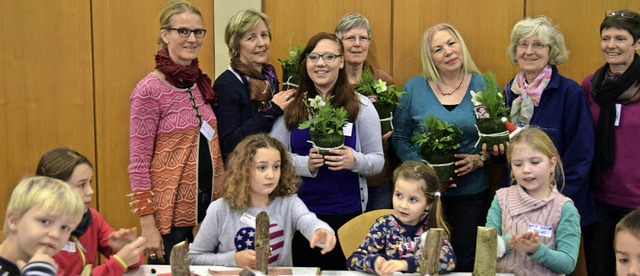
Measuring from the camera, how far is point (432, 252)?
2.52 m

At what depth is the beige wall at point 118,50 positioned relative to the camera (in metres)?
4.52

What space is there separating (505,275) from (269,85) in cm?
171

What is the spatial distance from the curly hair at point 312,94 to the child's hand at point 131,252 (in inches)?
44.2

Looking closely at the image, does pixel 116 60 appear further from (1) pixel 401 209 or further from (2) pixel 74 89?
(1) pixel 401 209

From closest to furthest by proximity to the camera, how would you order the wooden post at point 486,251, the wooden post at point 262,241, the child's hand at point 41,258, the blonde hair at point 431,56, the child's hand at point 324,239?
the child's hand at point 41,258
the wooden post at point 486,251
the wooden post at point 262,241
the child's hand at point 324,239
the blonde hair at point 431,56

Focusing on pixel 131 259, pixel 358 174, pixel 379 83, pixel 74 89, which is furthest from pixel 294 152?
pixel 74 89

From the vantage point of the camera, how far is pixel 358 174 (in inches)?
142

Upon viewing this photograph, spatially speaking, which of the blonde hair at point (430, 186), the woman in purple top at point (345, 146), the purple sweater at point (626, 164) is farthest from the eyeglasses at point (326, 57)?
the purple sweater at point (626, 164)

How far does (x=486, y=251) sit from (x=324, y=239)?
685 millimetres

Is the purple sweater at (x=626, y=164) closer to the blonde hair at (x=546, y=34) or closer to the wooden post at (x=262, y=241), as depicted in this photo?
the blonde hair at (x=546, y=34)

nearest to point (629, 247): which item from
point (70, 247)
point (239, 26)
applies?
point (70, 247)

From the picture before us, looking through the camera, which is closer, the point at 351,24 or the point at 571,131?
the point at 571,131

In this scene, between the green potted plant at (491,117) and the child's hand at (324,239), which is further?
the green potted plant at (491,117)

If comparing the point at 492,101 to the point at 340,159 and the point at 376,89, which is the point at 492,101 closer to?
the point at 376,89
